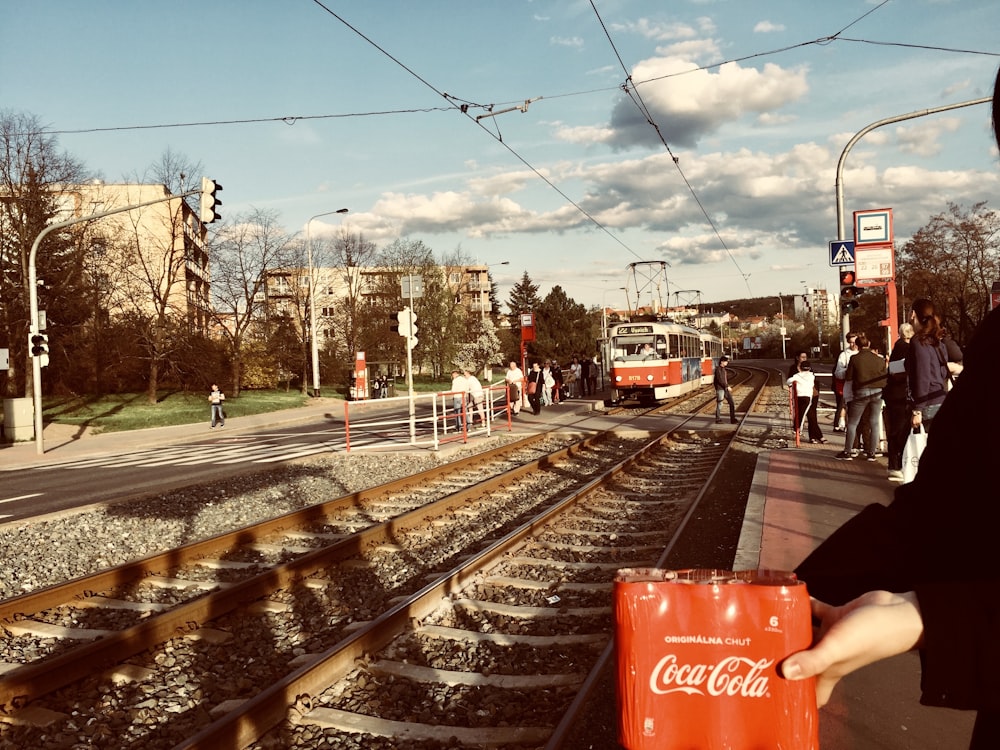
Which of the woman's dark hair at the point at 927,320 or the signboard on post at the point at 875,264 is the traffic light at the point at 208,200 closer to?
the signboard on post at the point at 875,264

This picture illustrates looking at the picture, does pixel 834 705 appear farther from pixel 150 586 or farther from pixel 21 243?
pixel 21 243

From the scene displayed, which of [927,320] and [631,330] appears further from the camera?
[631,330]

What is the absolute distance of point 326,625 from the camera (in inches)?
242

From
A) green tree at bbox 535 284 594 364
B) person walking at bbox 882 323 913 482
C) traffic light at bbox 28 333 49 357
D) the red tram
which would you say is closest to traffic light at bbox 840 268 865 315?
person walking at bbox 882 323 913 482

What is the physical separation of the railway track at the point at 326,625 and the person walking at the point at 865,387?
3.88 metres

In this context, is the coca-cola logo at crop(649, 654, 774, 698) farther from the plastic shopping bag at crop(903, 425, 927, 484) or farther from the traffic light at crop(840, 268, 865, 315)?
the traffic light at crop(840, 268, 865, 315)

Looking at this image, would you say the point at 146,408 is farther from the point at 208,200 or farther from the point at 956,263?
the point at 956,263

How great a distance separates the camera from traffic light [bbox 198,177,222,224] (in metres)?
20.1

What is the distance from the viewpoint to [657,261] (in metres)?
36.9

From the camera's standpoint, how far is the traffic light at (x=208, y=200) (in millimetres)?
20125

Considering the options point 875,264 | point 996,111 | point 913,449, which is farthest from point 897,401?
point 996,111

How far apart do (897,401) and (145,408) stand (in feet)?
110

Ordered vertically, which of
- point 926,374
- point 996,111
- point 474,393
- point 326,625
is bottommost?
point 326,625

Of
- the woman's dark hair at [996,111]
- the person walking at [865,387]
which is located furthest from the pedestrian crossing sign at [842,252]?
the woman's dark hair at [996,111]
